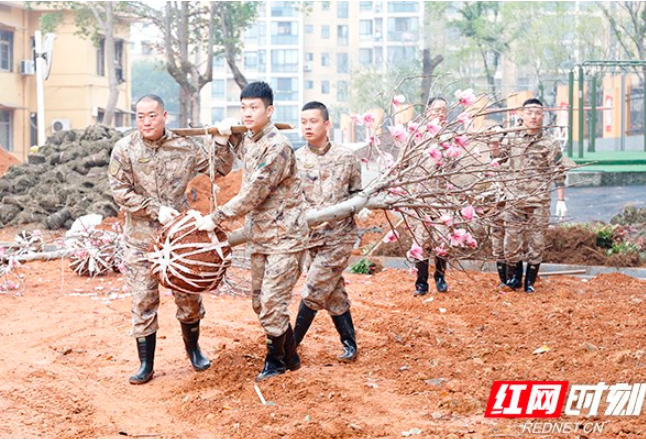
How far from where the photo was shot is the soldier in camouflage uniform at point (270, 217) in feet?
20.4

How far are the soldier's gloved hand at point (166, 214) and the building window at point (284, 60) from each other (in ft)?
233

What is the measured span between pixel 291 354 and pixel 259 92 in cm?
185

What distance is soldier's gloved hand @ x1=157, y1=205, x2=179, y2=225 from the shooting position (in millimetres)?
6406

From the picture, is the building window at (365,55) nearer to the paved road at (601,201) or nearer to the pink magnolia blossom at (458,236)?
the paved road at (601,201)

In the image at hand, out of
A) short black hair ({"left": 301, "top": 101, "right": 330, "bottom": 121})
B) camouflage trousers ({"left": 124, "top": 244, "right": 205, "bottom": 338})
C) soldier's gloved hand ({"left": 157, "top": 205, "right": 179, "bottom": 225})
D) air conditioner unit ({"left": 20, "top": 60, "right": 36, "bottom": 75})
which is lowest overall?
camouflage trousers ({"left": 124, "top": 244, "right": 205, "bottom": 338})

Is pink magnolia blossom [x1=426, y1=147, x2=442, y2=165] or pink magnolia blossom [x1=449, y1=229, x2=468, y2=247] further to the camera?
pink magnolia blossom [x1=449, y1=229, x2=468, y2=247]

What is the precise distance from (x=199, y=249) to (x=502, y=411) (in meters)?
2.20

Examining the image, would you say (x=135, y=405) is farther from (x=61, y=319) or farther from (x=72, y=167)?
(x=72, y=167)

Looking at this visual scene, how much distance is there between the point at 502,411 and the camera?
543 cm

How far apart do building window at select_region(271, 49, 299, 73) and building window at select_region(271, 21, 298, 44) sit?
0.82m

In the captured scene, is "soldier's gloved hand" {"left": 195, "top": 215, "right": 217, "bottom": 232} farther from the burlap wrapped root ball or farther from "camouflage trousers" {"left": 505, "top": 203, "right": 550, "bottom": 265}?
"camouflage trousers" {"left": 505, "top": 203, "right": 550, "bottom": 265}

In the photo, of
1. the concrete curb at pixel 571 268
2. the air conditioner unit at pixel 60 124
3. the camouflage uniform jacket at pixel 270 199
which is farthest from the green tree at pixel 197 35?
the camouflage uniform jacket at pixel 270 199

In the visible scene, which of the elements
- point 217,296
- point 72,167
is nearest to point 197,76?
point 72,167

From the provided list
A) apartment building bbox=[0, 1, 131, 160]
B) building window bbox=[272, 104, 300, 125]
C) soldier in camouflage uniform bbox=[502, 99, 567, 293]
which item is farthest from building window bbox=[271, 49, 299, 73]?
soldier in camouflage uniform bbox=[502, 99, 567, 293]
